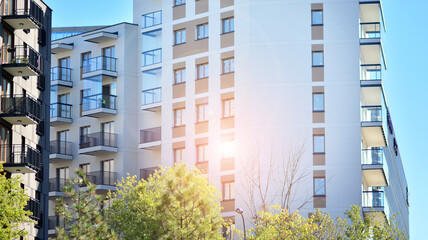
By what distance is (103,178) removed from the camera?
88.9m

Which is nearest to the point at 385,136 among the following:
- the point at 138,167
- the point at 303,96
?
the point at 303,96

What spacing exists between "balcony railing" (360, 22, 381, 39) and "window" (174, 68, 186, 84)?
44.9ft

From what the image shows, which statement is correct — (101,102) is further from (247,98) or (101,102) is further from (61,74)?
(247,98)

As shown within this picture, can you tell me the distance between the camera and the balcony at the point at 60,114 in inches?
3652

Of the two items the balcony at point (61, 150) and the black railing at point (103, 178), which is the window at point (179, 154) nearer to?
the black railing at point (103, 178)

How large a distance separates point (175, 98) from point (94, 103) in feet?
24.4

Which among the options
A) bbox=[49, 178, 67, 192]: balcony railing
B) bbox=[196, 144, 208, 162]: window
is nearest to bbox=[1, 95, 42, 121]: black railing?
bbox=[196, 144, 208, 162]: window

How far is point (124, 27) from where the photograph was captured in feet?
295

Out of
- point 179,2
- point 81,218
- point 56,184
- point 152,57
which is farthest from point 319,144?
point 81,218

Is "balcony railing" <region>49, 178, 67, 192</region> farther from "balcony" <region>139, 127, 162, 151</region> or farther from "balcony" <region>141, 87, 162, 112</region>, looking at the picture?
"balcony" <region>141, 87, 162, 112</region>

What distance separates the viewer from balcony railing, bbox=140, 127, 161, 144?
87750 millimetres

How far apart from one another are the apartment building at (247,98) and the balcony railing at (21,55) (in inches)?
814

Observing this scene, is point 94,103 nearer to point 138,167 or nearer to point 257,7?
point 138,167

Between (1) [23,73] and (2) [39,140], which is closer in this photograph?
(1) [23,73]
